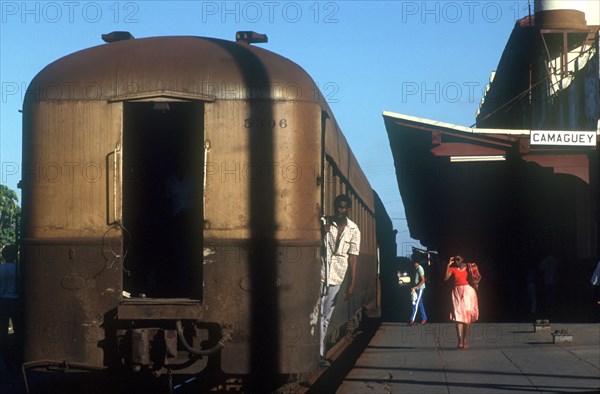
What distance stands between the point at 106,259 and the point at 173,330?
2.74 ft

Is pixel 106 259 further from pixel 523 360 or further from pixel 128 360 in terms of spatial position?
pixel 523 360

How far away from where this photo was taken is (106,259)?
28.0 ft

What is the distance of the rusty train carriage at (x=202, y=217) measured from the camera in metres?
8.42

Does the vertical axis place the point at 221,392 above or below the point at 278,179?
below

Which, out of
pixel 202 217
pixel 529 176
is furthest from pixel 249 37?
pixel 529 176

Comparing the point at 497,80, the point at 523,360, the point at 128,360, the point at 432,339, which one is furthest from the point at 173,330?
the point at 497,80

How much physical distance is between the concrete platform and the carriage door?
224cm

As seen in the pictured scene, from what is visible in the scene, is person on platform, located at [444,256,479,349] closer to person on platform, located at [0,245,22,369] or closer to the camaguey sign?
the camaguey sign

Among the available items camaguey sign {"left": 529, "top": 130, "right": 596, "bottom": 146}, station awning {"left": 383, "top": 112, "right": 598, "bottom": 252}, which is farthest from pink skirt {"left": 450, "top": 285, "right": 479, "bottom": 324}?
station awning {"left": 383, "top": 112, "right": 598, "bottom": 252}

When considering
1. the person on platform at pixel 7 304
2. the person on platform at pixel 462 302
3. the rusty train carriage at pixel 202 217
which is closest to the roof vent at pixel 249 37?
the rusty train carriage at pixel 202 217

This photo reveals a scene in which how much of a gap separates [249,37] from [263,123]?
189 cm

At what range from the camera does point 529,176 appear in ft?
76.2

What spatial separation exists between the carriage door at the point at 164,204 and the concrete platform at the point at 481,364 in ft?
7.35

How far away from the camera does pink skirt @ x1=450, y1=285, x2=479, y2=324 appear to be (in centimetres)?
1495
